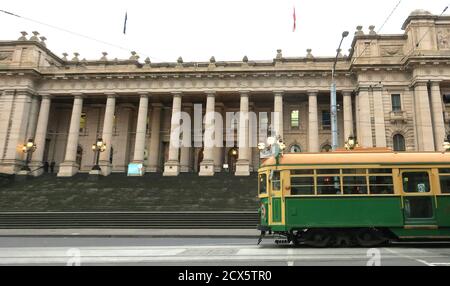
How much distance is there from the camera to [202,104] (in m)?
38.7

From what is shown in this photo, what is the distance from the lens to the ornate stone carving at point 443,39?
3006cm

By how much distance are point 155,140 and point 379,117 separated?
23.0 metres

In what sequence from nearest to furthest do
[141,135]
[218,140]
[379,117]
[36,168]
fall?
[379,117] → [36,168] → [141,135] → [218,140]

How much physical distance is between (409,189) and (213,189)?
17632 millimetres

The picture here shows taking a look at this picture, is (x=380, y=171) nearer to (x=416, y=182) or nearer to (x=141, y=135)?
(x=416, y=182)

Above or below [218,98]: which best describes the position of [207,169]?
below

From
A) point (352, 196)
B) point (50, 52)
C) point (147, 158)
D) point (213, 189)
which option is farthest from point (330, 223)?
point (50, 52)

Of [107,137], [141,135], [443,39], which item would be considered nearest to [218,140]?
[141,135]

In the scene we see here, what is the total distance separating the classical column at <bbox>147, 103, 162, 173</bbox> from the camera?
38094 mm

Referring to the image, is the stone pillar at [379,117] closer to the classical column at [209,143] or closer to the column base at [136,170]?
the classical column at [209,143]

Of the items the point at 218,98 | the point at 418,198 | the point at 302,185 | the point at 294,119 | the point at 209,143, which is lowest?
the point at 418,198

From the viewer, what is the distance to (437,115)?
97.2ft

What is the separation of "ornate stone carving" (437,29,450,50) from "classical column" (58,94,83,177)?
114 ft
